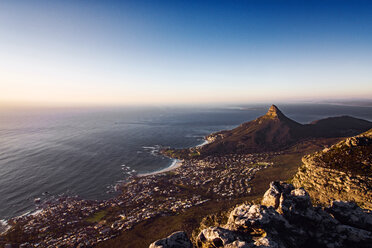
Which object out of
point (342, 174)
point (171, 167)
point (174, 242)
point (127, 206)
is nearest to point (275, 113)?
point (171, 167)

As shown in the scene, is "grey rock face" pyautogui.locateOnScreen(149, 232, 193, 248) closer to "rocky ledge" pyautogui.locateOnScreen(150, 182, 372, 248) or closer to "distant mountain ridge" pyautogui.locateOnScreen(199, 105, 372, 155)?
"rocky ledge" pyautogui.locateOnScreen(150, 182, 372, 248)

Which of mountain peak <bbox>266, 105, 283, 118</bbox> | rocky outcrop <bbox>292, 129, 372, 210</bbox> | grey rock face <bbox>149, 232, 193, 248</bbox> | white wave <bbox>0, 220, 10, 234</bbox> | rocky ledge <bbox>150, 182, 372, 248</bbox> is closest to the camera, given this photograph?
rocky ledge <bbox>150, 182, 372, 248</bbox>

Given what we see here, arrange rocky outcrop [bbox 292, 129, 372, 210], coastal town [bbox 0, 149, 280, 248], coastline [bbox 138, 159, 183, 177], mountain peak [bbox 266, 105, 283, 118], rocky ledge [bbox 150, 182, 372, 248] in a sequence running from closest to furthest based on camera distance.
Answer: rocky ledge [bbox 150, 182, 372, 248]
rocky outcrop [bbox 292, 129, 372, 210]
coastal town [bbox 0, 149, 280, 248]
coastline [bbox 138, 159, 183, 177]
mountain peak [bbox 266, 105, 283, 118]

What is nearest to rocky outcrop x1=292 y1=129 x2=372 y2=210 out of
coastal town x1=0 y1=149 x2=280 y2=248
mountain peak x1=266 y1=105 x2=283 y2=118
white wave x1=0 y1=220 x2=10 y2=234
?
coastal town x1=0 y1=149 x2=280 y2=248

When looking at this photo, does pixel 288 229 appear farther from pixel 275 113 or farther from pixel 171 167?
pixel 275 113

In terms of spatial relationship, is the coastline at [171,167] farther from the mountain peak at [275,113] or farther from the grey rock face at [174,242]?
the mountain peak at [275,113]
